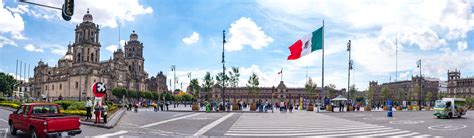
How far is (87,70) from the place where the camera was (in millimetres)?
101312

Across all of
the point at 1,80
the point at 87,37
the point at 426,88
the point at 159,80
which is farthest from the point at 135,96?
the point at 426,88

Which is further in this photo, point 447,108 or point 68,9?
point 447,108

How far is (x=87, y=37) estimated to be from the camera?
10406cm

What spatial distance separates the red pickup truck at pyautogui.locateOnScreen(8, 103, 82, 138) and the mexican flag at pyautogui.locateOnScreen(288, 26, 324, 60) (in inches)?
927

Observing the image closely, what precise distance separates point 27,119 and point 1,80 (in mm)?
97059

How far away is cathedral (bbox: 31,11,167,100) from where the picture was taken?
101 meters

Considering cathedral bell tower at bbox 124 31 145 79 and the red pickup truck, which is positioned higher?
cathedral bell tower at bbox 124 31 145 79

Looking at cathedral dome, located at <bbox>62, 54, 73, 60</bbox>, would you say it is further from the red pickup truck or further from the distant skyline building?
the distant skyline building

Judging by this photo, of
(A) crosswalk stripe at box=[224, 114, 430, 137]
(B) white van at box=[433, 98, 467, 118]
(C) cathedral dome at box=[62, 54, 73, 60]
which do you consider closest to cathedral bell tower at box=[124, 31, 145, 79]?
(C) cathedral dome at box=[62, 54, 73, 60]

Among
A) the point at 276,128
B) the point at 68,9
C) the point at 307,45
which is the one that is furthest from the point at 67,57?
the point at 68,9

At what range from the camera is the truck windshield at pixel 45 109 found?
46.7 feet

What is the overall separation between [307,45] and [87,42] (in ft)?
277

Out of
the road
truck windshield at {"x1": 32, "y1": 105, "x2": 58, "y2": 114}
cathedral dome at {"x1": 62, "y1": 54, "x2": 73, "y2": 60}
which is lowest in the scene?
the road

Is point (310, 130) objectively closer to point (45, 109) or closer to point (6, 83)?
point (45, 109)
